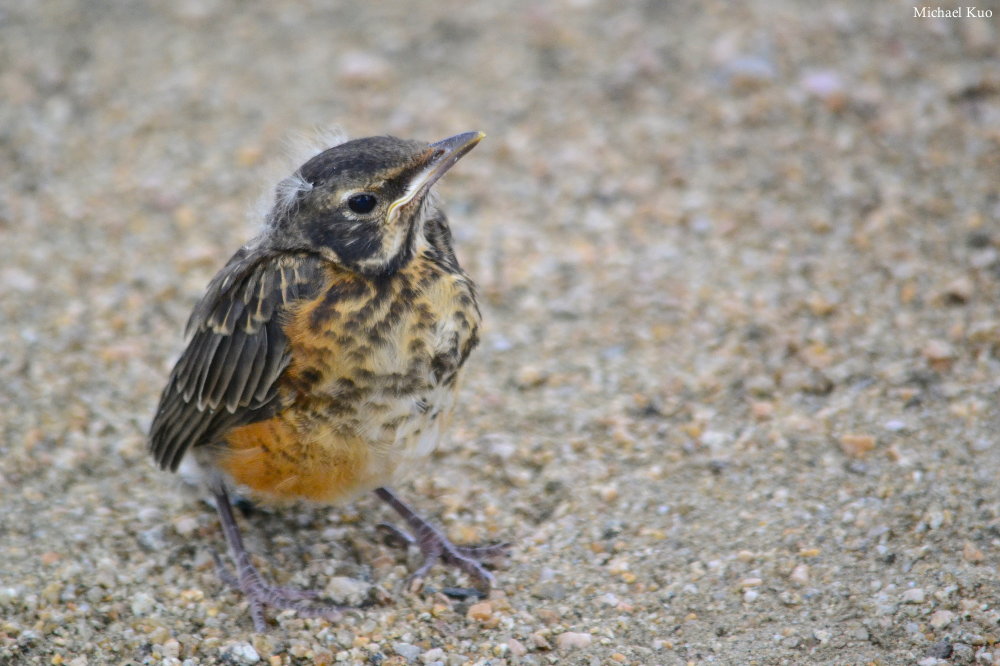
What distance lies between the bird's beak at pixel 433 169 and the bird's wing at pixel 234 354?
1.33ft

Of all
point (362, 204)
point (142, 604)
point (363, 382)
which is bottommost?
point (142, 604)

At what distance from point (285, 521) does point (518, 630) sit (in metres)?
1.27

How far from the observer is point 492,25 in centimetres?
823

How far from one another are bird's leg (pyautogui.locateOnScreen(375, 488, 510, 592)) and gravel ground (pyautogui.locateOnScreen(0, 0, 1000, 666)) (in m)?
0.08

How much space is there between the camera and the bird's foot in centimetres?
447

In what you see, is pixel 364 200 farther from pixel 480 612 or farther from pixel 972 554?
pixel 972 554

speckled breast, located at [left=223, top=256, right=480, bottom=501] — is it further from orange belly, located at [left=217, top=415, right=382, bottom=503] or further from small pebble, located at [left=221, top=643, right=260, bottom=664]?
small pebble, located at [left=221, top=643, right=260, bottom=664]

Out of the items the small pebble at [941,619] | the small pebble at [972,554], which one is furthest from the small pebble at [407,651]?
the small pebble at [972,554]

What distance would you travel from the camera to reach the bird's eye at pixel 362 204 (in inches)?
170

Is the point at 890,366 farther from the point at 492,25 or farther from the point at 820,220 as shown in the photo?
the point at 492,25

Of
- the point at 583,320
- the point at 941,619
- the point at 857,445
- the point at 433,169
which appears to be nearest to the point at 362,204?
the point at 433,169

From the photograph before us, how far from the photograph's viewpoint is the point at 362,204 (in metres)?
4.32

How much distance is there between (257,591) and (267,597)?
51mm

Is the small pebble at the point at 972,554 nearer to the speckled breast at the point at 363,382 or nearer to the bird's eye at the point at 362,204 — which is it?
the speckled breast at the point at 363,382
